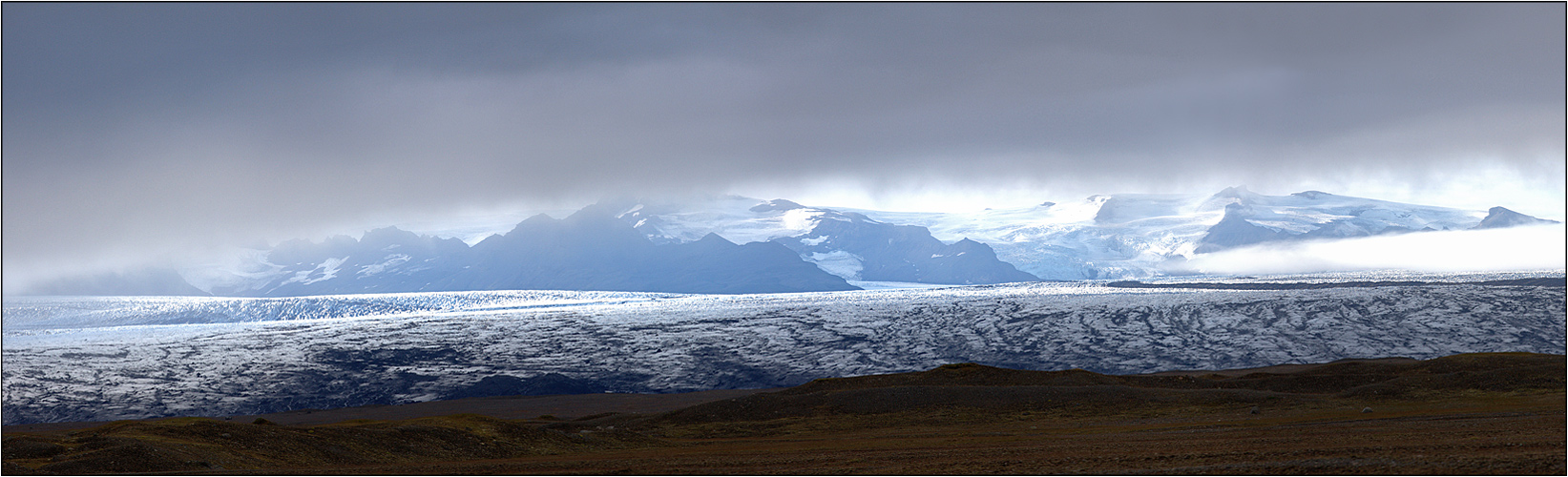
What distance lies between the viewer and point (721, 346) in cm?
6444

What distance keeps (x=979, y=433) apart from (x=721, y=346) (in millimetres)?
40820

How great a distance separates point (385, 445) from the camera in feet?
70.4

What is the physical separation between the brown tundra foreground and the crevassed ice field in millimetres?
12792

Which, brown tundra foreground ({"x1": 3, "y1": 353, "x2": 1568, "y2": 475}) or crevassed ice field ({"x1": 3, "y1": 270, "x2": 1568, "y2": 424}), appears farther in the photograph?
crevassed ice field ({"x1": 3, "y1": 270, "x2": 1568, "y2": 424})

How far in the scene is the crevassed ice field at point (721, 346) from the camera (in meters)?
51.3

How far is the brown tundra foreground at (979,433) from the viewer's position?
1525cm

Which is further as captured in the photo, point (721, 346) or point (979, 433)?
point (721, 346)

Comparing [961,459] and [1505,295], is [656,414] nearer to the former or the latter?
[961,459]

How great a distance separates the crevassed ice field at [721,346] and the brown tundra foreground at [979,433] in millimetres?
12792

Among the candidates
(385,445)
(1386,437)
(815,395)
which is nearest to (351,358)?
(815,395)

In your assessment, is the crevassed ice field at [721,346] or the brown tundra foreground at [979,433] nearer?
the brown tundra foreground at [979,433]

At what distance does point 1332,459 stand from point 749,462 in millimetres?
9058

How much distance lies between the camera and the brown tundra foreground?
50.0 feet

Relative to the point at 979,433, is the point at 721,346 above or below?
above
